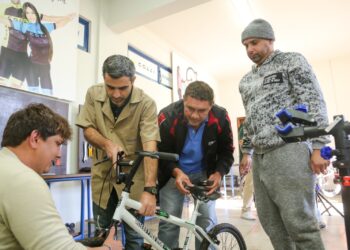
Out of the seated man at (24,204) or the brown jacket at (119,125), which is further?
the brown jacket at (119,125)

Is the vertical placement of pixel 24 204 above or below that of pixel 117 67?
below

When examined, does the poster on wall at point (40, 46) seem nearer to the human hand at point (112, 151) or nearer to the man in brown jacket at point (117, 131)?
the man in brown jacket at point (117, 131)

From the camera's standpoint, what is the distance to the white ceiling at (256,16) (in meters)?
4.24

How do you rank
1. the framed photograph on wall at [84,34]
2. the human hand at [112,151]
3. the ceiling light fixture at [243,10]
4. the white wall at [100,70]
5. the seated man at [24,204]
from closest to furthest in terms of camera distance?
the seated man at [24,204], the human hand at [112,151], the white wall at [100,70], the framed photograph on wall at [84,34], the ceiling light fixture at [243,10]

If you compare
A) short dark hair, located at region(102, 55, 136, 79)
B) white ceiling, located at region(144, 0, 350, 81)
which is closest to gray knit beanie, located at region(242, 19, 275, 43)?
short dark hair, located at region(102, 55, 136, 79)

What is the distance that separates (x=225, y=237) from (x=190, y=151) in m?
0.60

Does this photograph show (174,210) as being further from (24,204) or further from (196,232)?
(24,204)

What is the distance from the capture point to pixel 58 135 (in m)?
0.74

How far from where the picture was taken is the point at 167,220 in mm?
1323

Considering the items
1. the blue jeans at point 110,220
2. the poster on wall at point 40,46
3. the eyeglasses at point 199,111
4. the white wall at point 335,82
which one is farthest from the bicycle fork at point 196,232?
the white wall at point 335,82

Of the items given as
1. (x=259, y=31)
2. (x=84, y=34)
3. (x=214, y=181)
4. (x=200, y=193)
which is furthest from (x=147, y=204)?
(x=84, y=34)

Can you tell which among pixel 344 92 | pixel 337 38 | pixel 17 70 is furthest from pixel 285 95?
pixel 344 92

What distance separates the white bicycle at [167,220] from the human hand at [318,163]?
529 mm

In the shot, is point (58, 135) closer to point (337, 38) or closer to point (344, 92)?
point (337, 38)
